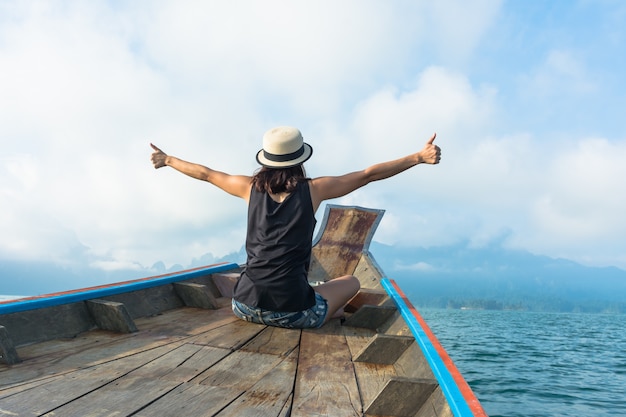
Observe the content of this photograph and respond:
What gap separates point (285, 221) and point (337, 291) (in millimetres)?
1150

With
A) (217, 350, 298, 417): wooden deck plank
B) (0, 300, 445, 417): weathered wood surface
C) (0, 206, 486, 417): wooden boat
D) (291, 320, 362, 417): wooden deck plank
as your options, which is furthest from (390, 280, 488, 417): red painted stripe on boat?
(217, 350, 298, 417): wooden deck plank

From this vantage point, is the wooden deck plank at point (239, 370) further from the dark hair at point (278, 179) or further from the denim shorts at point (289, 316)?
the dark hair at point (278, 179)

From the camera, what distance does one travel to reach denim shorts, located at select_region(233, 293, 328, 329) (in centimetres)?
410

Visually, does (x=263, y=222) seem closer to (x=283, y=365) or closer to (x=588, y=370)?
(x=283, y=365)

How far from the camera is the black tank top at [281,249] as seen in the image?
3.89 m

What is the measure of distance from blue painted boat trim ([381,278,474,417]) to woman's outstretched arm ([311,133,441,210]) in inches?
53.4

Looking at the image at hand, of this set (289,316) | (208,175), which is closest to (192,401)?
(289,316)

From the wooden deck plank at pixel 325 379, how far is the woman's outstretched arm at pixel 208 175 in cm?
157

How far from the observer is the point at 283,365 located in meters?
3.20

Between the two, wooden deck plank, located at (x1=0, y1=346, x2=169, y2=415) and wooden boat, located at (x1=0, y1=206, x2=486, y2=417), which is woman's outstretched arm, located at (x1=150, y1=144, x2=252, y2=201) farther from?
wooden deck plank, located at (x1=0, y1=346, x2=169, y2=415)

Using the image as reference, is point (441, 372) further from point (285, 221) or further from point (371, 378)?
point (285, 221)

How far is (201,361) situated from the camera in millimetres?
3188

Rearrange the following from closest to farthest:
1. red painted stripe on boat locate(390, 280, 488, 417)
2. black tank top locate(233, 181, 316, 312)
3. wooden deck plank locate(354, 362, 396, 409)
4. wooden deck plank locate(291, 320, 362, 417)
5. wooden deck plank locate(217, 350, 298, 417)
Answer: red painted stripe on boat locate(390, 280, 488, 417) → wooden deck plank locate(217, 350, 298, 417) → wooden deck plank locate(291, 320, 362, 417) → wooden deck plank locate(354, 362, 396, 409) → black tank top locate(233, 181, 316, 312)

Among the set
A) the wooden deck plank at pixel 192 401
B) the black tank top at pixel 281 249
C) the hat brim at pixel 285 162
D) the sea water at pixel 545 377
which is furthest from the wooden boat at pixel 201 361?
the sea water at pixel 545 377
